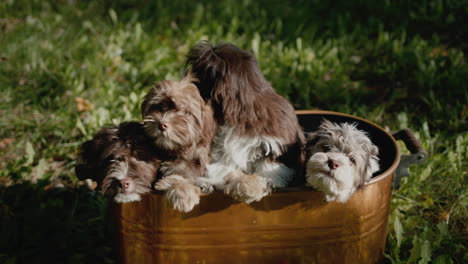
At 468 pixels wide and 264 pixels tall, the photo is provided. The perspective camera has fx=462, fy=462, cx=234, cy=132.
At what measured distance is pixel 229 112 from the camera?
7.70ft

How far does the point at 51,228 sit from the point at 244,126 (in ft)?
6.16

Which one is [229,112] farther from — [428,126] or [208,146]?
[428,126]

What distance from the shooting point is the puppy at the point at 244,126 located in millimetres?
2332

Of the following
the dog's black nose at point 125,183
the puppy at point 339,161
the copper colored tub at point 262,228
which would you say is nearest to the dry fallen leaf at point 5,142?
the copper colored tub at point 262,228

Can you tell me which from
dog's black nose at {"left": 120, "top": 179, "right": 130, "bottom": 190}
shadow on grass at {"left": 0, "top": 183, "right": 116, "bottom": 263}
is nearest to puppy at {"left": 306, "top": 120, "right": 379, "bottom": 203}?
dog's black nose at {"left": 120, "top": 179, "right": 130, "bottom": 190}

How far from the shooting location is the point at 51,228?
3.41m

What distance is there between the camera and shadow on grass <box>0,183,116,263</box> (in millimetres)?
3289

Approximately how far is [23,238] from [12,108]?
5.48ft

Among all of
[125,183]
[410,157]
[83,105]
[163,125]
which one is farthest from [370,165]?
[83,105]

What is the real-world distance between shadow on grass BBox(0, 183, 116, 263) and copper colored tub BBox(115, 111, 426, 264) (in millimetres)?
677

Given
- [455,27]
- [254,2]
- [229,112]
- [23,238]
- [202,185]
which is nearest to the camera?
[229,112]

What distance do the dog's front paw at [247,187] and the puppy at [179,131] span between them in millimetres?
178

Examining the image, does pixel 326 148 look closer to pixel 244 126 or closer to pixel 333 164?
pixel 333 164

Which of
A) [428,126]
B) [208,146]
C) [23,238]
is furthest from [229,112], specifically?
[428,126]
